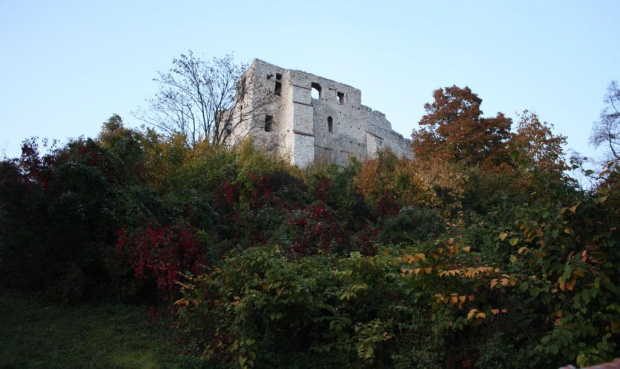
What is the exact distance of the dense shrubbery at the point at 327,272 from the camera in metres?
4.83

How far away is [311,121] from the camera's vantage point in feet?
105

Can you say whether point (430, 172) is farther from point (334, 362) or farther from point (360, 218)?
point (334, 362)

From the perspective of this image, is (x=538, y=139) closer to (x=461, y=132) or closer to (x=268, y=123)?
(x=461, y=132)

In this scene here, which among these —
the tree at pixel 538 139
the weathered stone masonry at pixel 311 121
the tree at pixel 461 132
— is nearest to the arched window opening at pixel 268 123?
the weathered stone masonry at pixel 311 121

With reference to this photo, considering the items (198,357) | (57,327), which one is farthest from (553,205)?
(57,327)

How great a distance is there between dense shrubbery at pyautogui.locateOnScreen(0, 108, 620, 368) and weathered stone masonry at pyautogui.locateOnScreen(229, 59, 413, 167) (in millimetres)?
18600

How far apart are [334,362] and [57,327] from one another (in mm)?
4243

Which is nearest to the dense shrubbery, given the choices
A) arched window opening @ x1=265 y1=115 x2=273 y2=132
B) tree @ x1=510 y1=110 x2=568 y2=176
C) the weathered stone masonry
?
tree @ x1=510 y1=110 x2=568 y2=176

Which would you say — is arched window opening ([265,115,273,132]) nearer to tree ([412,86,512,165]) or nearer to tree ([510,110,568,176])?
tree ([412,86,512,165])

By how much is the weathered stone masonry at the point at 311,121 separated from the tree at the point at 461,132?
522cm

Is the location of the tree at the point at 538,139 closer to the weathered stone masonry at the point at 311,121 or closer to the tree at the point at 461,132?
the tree at the point at 461,132

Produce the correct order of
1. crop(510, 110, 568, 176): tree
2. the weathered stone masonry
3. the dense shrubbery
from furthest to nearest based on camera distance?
the weathered stone masonry → crop(510, 110, 568, 176): tree → the dense shrubbery

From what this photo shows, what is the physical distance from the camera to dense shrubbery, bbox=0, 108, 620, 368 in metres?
4.83

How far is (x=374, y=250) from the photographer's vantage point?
1036 centimetres
